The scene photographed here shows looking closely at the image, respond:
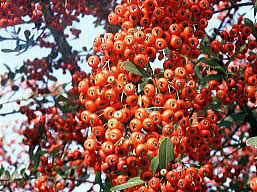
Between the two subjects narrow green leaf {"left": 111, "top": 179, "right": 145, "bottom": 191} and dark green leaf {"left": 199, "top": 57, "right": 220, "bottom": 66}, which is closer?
narrow green leaf {"left": 111, "top": 179, "right": 145, "bottom": 191}

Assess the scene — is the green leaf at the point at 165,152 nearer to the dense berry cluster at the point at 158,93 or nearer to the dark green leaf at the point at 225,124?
the dense berry cluster at the point at 158,93

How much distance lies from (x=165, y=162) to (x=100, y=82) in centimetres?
73

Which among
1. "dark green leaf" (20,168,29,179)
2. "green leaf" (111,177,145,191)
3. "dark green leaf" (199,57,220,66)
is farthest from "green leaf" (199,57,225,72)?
"dark green leaf" (20,168,29,179)

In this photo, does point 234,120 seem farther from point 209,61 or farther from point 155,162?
point 155,162

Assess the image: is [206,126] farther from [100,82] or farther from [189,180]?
[100,82]

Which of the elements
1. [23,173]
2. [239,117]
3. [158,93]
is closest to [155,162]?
[158,93]

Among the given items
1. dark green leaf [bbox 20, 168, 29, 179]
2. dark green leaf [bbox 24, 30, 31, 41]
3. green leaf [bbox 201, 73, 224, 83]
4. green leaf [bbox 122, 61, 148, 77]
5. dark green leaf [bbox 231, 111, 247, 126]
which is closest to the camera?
green leaf [bbox 122, 61, 148, 77]

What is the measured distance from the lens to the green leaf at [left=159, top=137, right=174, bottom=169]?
5.86 feet

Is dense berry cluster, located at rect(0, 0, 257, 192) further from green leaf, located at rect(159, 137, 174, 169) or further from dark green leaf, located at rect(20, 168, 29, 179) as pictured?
dark green leaf, located at rect(20, 168, 29, 179)

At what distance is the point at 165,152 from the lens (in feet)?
5.89

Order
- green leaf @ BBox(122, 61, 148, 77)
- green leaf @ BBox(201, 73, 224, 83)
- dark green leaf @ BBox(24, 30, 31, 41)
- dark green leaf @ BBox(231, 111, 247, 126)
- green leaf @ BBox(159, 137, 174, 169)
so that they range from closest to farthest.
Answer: green leaf @ BBox(159, 137, 174, 169) < green leaf @ BBox(122, 61, 148, 77) < green leaf @ BBox(201, 73, 224, 83) < dark green leaf @ BBox(231, 111, 247, 126) < dark green leaf @ BBox(24, 30, 31, 41)

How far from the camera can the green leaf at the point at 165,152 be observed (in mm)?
1786

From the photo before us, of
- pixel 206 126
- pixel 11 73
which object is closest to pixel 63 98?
pixel 11 73

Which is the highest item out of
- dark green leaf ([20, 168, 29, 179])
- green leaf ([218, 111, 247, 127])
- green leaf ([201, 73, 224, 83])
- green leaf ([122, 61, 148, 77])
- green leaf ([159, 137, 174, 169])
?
green leaf ([122, 61, 148, 77])
